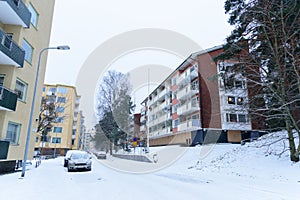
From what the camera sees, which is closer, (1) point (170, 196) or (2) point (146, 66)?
(1) point (170, 196)

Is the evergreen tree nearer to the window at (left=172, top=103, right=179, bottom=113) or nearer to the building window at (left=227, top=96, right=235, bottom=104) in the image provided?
the building window at (left=227, top=96, right=235, bottom=104)

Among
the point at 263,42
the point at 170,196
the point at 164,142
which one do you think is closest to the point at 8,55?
the point at 170,196

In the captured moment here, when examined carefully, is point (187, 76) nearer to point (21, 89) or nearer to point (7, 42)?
point (21, 89)

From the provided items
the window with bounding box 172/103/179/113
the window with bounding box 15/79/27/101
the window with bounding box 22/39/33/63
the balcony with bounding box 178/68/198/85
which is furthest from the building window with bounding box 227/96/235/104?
the window with bounding box 15/79/27/101

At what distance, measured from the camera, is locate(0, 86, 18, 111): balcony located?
12.6 meters

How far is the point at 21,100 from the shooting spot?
622 inches

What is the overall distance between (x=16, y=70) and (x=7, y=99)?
2773 millimetres

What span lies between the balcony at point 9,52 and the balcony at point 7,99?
2.04 m

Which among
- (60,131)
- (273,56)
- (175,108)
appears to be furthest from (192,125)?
(60,131)

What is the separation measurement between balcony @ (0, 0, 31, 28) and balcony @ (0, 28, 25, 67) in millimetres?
1649

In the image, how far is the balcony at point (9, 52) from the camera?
504 inches

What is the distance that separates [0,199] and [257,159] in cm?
1544

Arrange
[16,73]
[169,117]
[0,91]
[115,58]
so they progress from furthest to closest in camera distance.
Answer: [169,117]
[115,58]
[16,73]
[0,91]

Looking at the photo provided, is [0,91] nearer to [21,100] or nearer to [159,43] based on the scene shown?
[21,100]
